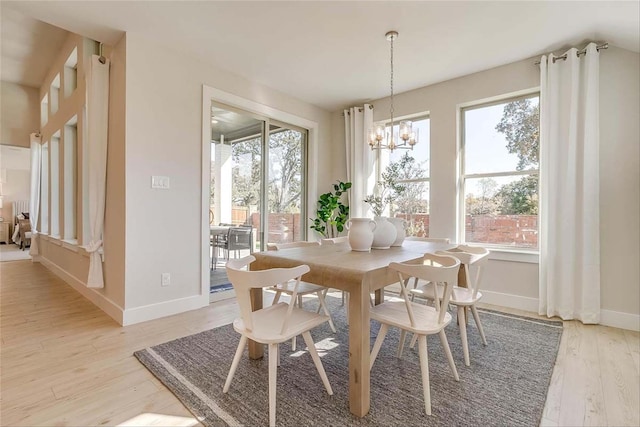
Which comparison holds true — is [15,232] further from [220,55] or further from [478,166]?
[478,166]

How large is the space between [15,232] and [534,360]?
11.4 m

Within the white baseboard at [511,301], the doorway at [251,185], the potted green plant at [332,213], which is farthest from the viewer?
the potted green plant at [332,213]

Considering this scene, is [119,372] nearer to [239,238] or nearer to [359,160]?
[239,238]

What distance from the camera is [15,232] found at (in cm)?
808

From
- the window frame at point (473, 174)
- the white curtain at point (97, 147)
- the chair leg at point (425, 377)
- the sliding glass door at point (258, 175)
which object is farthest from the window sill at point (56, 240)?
the window frame at point (473, 174)

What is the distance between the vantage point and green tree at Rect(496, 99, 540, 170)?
3.34 m

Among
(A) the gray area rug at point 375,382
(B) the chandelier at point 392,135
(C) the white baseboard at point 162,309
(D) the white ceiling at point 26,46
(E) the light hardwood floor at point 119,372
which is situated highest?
(D) the white ceiling at point 26,46

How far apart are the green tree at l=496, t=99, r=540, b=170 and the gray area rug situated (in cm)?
189

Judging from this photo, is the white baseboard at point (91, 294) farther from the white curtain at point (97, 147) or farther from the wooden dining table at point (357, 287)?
the wooden dining table at point (357, 287)

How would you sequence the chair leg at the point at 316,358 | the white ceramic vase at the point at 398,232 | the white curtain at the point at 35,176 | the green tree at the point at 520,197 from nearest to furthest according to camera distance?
the chair leg at the point at 316,358 → the white ceramic vase at the point at 398,232 → the green tree at the point at 520,197 → the white curtain at the point at 35,176

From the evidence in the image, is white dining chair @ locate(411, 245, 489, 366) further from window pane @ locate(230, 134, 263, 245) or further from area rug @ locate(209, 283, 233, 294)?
window pane @ locate(230, 134, 263, 245)

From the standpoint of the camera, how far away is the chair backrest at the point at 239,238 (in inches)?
154

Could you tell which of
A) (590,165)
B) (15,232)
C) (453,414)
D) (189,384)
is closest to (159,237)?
(189,384)

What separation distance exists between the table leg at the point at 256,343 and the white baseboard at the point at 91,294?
150 centimetres
